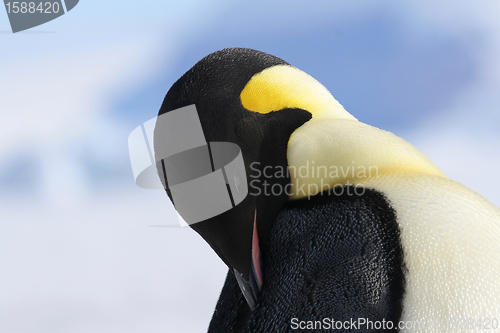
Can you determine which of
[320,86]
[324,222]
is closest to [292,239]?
[324,222]

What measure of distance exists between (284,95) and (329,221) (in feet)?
1.82

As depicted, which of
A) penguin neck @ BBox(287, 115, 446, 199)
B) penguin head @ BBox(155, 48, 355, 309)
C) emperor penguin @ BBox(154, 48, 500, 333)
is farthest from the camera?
penguin head @ BBox(155, 48, 355, 309)

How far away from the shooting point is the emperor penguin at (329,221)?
1325mm

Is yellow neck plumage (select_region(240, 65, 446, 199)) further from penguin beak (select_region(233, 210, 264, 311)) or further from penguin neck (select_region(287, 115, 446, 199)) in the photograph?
penguin beak (select_region(233, 210, 264, 311))

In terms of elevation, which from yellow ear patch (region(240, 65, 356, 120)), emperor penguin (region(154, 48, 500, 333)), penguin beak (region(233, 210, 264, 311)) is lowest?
penguin beak (region(233, 210, 264, 311))

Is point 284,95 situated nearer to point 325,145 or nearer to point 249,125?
point 249,125

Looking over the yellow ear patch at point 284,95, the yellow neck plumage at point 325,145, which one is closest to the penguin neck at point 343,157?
the yellow neck plumage at point 325,145

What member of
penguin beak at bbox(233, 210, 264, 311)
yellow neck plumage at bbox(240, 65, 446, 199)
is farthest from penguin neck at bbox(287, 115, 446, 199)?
penguin beak at bbox(233, 210, 264, 311)

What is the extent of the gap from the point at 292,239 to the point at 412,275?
1.43ft

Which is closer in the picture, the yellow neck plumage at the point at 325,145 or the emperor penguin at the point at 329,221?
the emperor penguin at the point at 329,221

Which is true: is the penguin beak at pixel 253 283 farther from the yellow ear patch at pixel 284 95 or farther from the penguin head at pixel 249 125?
the yellow ear patch at pixel 284 95

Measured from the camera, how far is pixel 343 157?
5.03 ft

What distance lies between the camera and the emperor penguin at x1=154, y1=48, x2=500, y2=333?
133 cm

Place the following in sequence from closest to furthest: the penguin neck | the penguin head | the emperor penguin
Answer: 1. the emperor penguin
2. the penguin neck
3. the penguin head
